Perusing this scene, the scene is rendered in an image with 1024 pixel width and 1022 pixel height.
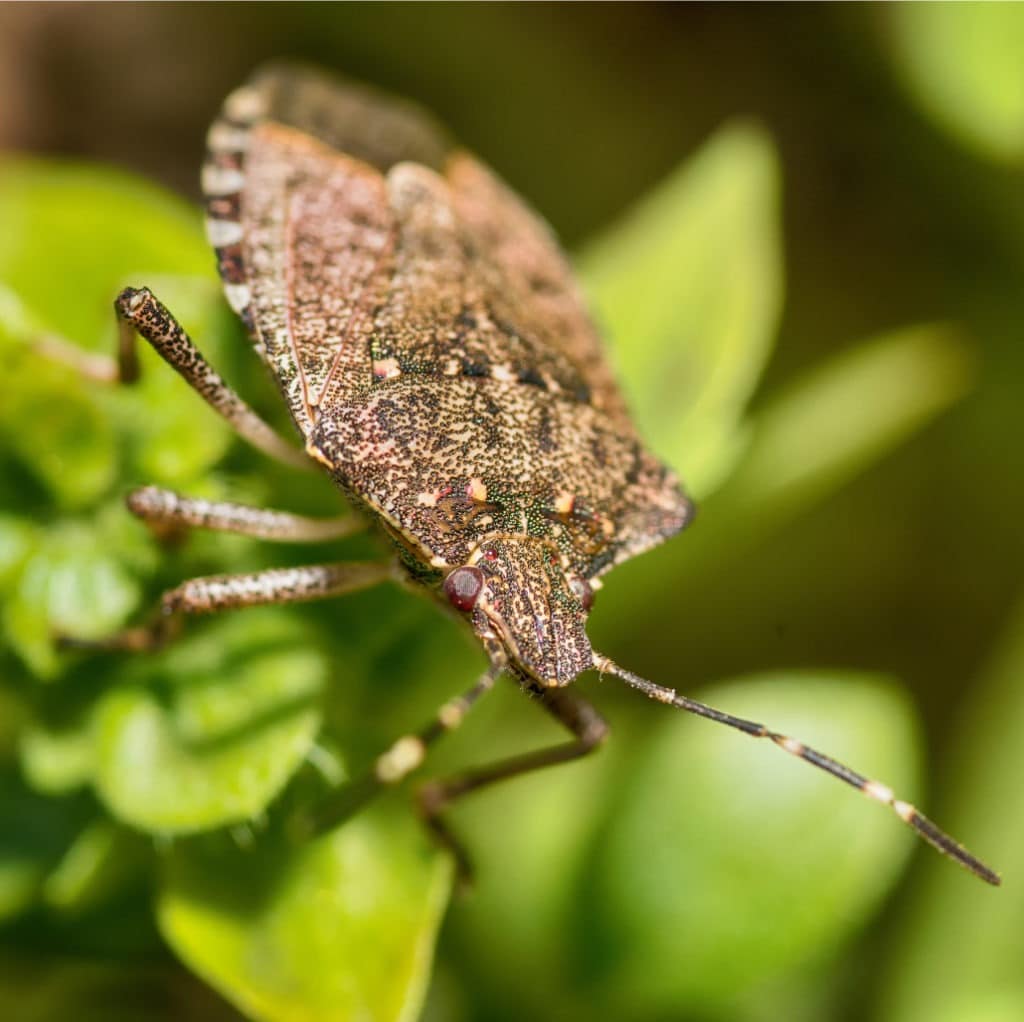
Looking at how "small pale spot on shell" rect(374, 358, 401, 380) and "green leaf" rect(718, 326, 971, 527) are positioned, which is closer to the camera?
"small pale spot on shell" rect(374, 358, 401, 380)

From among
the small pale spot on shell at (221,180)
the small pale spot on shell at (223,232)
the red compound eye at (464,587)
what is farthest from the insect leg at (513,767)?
the small pale spot on shell at (221,180)

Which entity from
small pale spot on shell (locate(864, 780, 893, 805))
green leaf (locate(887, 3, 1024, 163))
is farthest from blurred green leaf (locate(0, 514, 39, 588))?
green leaf (locate(887, 3, 1024, 163))

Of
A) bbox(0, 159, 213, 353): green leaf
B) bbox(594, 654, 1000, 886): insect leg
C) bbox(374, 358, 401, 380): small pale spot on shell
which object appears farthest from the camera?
bbox(0, 159, 213, 353): green leaf

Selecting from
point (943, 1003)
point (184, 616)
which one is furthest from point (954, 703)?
point (184, 616)

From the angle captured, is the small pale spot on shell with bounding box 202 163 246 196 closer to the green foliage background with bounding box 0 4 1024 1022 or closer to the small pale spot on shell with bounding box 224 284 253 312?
the green foliage background with bounding box 0 4 1024 1022

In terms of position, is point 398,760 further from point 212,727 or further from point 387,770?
point 212,727

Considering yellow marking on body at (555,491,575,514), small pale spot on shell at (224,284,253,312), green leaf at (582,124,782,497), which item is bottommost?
small pale spot on shell at (224,284,253,312)

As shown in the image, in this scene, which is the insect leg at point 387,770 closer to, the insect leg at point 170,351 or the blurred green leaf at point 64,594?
the blurred green leaf at point 64,594

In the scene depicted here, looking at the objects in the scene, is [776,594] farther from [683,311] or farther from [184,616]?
[184,616]
